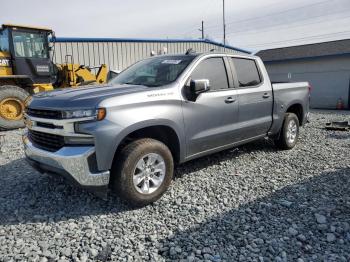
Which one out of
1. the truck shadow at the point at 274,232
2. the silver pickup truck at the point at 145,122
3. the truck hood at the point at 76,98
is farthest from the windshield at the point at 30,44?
the truck shadow at the point at 274,232

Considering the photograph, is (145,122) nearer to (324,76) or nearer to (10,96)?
(10,96)

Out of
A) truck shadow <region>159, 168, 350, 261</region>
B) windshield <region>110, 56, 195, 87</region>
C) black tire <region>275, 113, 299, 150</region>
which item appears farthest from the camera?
black tire <region>275, 113, 299, 150</region>

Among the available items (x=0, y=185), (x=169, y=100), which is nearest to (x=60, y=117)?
(x=169, y=100)

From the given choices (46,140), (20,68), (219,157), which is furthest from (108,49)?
(46,140)

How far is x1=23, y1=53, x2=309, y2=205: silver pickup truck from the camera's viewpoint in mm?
3658

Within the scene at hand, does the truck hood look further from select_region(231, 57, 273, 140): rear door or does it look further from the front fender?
select_region(231, 57, 273, 140): rear door

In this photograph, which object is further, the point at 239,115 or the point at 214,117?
the point at 239,115

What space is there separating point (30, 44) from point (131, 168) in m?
8.97

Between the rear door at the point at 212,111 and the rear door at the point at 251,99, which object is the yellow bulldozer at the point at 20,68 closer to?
the rear door at the point at 251,99

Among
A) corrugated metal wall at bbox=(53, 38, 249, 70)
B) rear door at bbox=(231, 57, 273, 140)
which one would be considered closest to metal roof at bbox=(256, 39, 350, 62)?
corrugated metal wall at bbox=(53, 38, 249, 70)

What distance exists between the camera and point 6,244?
11.0 ft

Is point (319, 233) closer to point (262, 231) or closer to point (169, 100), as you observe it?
point (262, 231)

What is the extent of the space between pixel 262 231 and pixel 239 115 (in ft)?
7.45

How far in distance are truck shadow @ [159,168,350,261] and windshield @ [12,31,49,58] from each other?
958 centimetres
